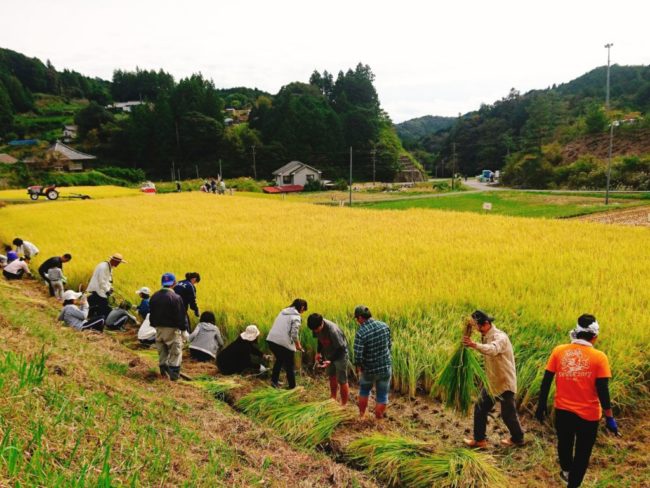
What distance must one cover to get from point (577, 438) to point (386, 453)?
5.09ft

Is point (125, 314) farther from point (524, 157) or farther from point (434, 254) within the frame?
point (524, 157)

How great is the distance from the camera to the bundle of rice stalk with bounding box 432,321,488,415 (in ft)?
13.8

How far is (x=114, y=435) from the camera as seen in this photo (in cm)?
256

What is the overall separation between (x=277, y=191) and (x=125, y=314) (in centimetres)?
4276

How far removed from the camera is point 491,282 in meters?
7.41

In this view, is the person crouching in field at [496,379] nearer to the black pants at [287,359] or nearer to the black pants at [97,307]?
the black pants at [287,359]

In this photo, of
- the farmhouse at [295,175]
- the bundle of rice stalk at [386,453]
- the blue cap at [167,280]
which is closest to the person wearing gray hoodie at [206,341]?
the blue cap at [167,280]

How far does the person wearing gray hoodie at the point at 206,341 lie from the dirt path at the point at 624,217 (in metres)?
18.8

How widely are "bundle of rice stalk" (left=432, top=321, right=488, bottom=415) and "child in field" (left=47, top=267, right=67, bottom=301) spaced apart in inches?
307

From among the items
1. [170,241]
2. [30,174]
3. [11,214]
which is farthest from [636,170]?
[30,174]

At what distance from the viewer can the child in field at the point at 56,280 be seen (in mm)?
8359

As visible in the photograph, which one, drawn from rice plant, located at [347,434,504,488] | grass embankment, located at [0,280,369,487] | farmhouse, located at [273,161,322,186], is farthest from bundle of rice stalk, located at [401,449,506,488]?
farmhouse, located at [273,161,322,186]

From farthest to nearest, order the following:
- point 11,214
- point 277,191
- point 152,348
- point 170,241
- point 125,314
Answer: point 277,191, point 11,214, point 170,241, point 125,314, point 152,348

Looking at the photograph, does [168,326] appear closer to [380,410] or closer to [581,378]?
[380,410]
